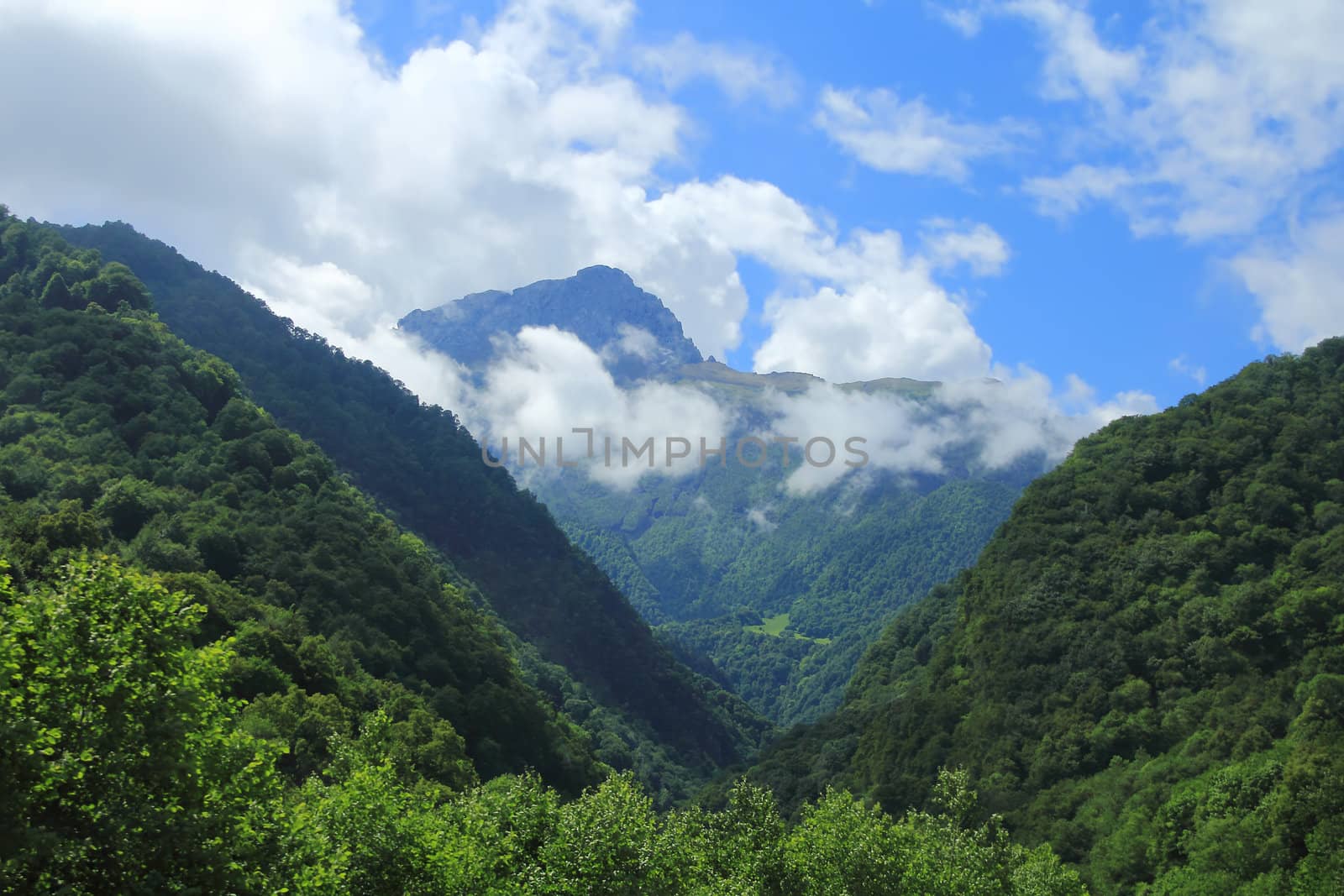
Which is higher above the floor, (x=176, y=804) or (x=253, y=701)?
(x=176, y=804)

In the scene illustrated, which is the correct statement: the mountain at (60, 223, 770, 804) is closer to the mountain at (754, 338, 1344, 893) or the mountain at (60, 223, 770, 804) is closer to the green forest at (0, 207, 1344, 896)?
the green forest at (0, 207, 1344, 896)

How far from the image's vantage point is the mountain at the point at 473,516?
490 ft

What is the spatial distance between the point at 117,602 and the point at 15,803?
4.39 m

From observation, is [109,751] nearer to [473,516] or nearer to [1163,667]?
[1163,667]

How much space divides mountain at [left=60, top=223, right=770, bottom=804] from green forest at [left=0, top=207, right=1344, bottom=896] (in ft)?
21.9

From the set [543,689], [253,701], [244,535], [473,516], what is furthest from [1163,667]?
[473,516]

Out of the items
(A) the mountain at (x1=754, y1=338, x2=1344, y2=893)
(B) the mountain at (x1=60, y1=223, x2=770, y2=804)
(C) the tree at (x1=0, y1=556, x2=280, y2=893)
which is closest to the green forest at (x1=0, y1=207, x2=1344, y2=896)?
(C) the tree at (x1=0, y1=556, x2=280, y2=893)

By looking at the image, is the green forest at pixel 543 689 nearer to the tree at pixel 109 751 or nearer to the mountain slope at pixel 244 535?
the tree at pixel 109 751

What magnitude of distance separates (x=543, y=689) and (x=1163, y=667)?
3017 inches

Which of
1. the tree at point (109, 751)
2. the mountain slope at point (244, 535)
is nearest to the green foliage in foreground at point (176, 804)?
the tree at point (109, 751)

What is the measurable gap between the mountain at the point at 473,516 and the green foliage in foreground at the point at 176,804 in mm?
102104

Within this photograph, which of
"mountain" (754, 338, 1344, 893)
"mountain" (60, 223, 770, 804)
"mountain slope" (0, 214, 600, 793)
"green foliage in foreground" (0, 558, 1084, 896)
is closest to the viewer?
"green foliage in foreground" (0, 558, 1084, 896)

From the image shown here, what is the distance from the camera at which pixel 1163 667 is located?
252ft

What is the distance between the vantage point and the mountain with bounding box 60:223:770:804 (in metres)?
149
